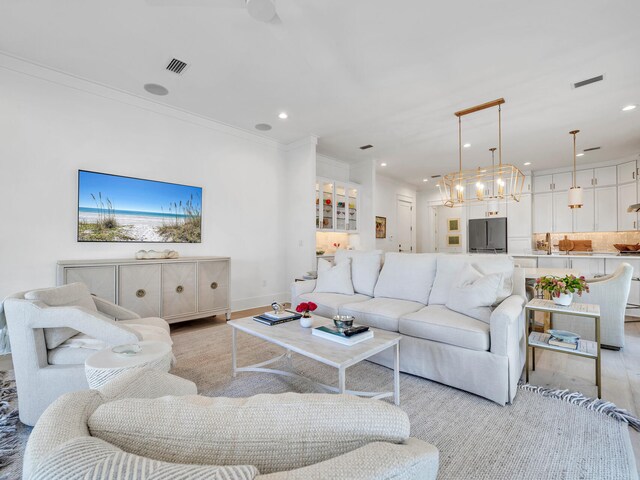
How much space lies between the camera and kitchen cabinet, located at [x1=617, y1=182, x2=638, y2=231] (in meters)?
5.73

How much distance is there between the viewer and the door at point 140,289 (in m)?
3.28

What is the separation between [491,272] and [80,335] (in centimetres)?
312

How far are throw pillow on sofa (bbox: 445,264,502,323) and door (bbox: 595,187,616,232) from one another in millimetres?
5773

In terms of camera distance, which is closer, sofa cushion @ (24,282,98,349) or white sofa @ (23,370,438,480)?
white sofa @ (23,370,438,480)

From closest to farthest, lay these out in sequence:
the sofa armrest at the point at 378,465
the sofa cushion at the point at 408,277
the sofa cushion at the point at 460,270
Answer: the sofa armrest at the point at 378,465 → the sofa cushion at the point at 460,270 → the sofa cushion at the point at 408,277

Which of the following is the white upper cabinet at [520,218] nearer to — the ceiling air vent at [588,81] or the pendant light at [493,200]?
the pendant light at [493,200]

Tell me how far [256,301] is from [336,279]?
2.04 meters

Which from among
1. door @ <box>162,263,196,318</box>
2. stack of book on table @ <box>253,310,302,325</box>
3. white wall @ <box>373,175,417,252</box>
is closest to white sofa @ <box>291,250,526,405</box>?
stack of book on table @ <box>253,310,302,325</box>

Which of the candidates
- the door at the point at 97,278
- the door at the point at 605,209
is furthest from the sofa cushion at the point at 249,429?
the door at the point at 605,209

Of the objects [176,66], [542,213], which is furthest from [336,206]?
[542,213]

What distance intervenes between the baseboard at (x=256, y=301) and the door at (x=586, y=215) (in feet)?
20.9

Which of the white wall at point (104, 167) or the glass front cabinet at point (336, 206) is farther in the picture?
the glass front cabinet at point (336, 206)

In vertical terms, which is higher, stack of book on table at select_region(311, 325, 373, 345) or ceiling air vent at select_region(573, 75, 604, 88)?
ceiling air vent at select_region(573, 75, 604, 88)

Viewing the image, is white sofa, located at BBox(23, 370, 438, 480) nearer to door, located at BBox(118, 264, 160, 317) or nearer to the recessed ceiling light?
door, located at BBox(118, 264, 160, 317)
